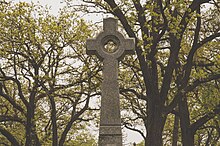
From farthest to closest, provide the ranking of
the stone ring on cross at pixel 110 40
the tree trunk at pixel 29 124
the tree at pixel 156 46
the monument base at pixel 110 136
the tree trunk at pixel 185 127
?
the tree trunk at pixel 29 124
the tree trunk at pixel 185 127
the tree at pixel 156 46
the stone ring on cross at pixel 110 40
the monument base at pixel 110 136

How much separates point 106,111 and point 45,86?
36.3 feet

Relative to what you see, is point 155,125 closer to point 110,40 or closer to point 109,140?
point 110,40

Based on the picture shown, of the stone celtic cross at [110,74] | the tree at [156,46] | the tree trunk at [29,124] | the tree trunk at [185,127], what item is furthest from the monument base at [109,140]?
the tree trunk at [29,124]

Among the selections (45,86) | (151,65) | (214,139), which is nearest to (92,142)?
(214,139)

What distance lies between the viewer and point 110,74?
9.02 metres

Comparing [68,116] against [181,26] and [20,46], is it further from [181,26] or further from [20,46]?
[181,26]

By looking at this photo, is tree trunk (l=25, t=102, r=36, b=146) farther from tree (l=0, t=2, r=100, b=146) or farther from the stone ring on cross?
the stone ring on cross

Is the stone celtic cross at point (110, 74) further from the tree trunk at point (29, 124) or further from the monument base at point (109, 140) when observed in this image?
the tree trunk at point (29, 124)

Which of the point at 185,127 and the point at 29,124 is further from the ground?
the point at 29,124

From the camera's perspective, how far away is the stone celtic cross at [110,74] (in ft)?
28.2

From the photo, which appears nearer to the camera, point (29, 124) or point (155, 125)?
point (155, 125)

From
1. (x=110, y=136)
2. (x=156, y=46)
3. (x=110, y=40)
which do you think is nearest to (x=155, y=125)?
(x=156, y=46)

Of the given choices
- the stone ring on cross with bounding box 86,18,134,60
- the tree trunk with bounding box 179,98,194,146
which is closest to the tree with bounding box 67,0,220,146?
the tree trunk with bounding box 179,98,194,146

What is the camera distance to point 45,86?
1947 centimetres
